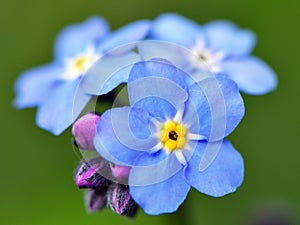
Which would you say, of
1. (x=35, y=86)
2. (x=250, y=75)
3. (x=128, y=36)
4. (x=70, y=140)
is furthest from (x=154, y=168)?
(x=70, y=140)

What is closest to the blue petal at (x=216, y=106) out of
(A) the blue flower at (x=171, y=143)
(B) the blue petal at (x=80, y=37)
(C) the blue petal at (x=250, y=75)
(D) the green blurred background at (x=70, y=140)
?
(A) the blue flower at (x=171, y=143)

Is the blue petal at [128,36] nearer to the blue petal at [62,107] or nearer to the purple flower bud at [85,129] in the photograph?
the blue petal at [62,107]

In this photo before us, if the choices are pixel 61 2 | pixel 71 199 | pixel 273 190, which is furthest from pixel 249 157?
pixel 61 2

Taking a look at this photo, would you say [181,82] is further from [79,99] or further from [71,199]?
[71,199]

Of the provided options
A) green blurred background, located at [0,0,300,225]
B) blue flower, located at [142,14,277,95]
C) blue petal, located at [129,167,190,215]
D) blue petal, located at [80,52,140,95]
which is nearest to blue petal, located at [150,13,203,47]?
blue flower, located at [142,14,277,95]

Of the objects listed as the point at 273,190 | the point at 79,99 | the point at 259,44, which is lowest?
the point at 273,190

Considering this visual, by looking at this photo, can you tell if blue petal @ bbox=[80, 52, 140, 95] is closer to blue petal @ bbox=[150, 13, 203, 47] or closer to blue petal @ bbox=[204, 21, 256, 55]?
blue petal @ bbox=[150, 13, 203, 47]

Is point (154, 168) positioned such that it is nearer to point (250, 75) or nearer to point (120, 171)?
point (120, 171)
